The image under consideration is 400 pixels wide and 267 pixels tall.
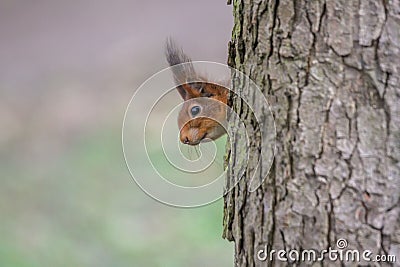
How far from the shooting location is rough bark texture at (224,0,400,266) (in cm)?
94

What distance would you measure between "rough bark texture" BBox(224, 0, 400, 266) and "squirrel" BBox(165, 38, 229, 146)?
21 centimetres

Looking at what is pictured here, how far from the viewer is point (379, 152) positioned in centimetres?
95

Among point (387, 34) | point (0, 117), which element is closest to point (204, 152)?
point (387, 34)

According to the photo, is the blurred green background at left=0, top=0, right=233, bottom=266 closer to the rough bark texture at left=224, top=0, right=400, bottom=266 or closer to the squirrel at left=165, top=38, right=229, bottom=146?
the squirrel at left=165, top=38, right=229, bottom=146

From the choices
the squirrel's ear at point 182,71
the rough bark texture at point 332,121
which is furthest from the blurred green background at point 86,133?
the rough bark texture at point 332,121

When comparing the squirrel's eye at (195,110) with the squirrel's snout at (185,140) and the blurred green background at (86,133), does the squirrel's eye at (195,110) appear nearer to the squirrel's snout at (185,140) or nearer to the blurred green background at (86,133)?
the squirrel's snout at (185,140)

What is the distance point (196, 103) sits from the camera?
1238 millimetres

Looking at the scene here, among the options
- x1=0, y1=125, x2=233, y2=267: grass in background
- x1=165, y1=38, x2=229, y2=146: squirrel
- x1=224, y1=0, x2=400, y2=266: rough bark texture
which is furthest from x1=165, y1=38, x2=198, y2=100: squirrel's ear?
x1=0, y1=125, x2=233, y2=267: grass in background

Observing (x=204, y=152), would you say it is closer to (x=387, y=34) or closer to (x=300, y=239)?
(x=300, y=239)

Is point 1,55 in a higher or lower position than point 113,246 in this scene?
higher

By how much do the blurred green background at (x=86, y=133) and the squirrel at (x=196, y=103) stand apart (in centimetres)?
100

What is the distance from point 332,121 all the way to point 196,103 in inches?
13.5

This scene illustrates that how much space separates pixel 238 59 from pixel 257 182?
0.21m

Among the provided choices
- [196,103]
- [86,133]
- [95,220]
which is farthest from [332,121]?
[86,133]
